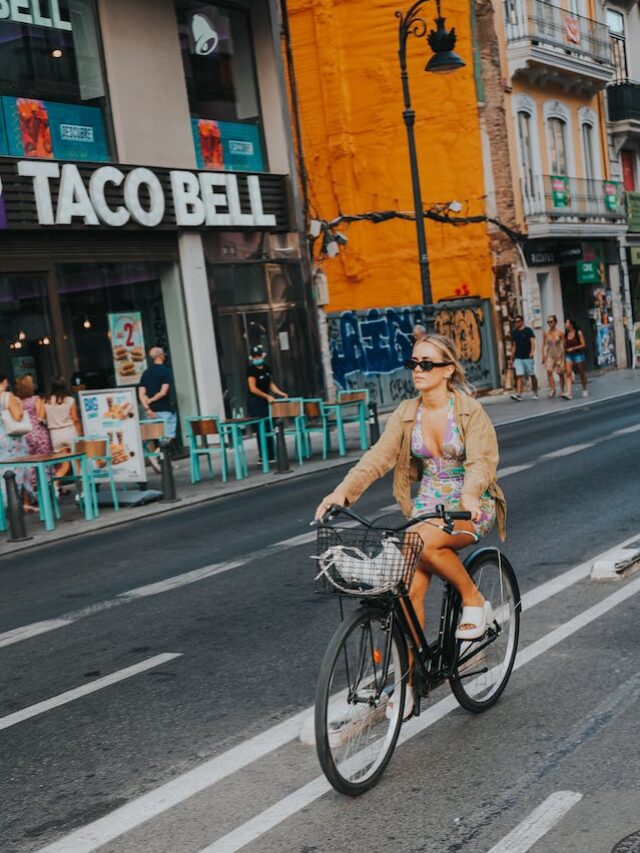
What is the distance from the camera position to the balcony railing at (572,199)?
32719 millimetres

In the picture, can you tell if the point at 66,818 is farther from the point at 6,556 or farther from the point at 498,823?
the point at 6,556

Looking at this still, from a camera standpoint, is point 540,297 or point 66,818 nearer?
point 66,818

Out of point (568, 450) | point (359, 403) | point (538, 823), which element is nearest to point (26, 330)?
point (359, 403)

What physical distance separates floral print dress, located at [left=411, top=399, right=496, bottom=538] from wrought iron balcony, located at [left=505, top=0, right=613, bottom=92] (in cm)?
2916

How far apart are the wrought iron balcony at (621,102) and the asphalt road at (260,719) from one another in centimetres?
3254

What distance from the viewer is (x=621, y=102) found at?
3997cm

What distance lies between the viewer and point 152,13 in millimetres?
20656

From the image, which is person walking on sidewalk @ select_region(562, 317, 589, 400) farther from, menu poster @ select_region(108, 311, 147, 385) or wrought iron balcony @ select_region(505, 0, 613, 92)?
menu poster @ select_region(108, 311, 147, 385)

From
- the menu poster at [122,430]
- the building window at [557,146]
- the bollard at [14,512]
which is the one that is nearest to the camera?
the bollard at [14,512]

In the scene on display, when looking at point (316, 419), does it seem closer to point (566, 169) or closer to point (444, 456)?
point (444, 456)

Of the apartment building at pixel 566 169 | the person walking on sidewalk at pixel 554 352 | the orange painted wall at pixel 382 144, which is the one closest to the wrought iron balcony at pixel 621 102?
the apartment building at pixel 566 169

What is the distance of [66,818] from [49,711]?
1.53 metres

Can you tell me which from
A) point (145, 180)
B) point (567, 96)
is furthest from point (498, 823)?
point (567, 96)

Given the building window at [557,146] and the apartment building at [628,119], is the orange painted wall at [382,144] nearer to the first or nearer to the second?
the building window at [557,146]
